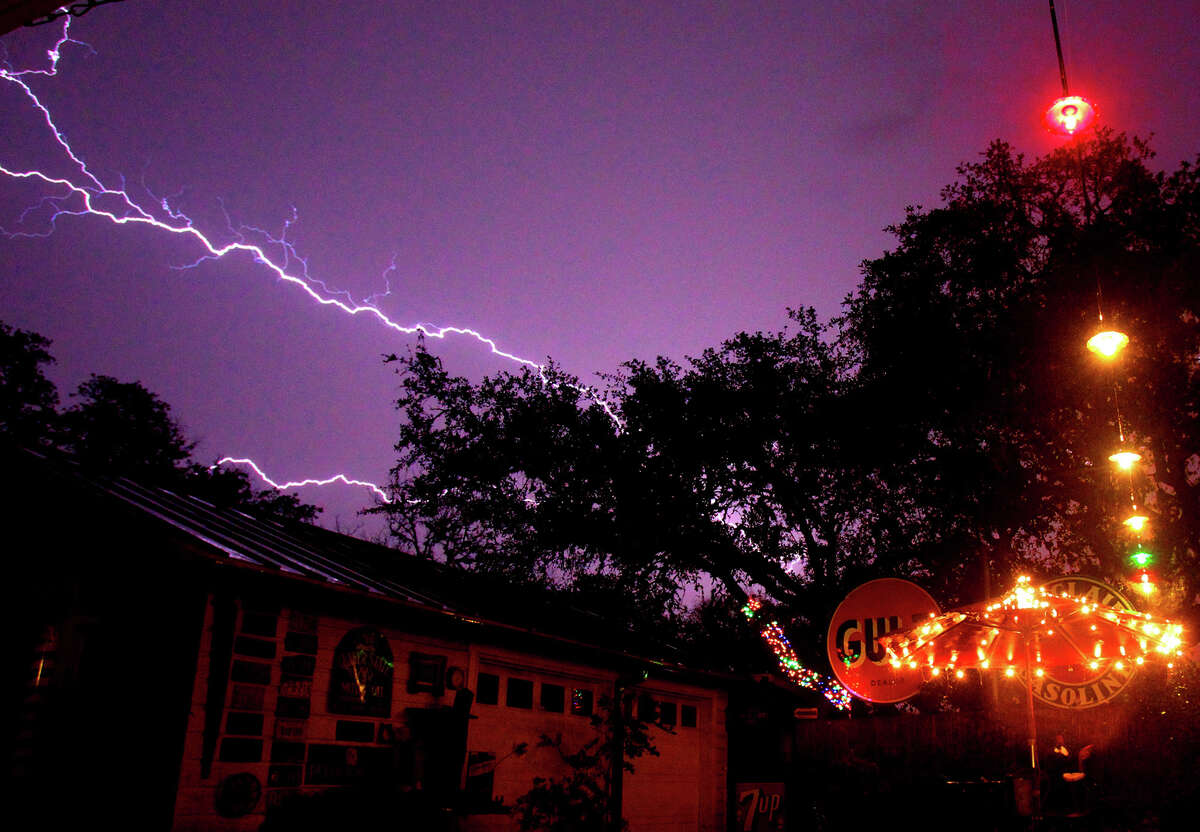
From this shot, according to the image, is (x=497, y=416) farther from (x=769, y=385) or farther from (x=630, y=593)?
(x=769, y=385)

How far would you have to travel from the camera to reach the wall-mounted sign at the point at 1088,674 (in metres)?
8.67

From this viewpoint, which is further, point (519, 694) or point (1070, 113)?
point (519, 694)

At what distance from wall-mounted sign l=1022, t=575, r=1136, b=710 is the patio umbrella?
0.12m

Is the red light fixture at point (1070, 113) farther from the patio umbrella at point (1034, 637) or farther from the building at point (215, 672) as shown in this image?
the building at point (215, 672)

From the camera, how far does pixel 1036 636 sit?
859cm

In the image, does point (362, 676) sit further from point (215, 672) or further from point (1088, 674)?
point (1088, 674)

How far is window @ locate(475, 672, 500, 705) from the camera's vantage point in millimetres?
9227

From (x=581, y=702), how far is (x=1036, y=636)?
209 inches

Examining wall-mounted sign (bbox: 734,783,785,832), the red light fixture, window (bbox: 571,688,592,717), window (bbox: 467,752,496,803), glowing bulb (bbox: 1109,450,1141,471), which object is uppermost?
the red light fixture

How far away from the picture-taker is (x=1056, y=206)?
1534 cm

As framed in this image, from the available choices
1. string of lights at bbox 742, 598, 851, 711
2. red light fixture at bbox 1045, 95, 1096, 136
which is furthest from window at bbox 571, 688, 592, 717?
string of lights at bbox 742, 598, 851, 711

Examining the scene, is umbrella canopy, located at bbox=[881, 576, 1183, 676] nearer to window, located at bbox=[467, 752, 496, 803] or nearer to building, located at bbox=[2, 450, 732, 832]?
building, located at bbox=[2, 450, 732, 832]

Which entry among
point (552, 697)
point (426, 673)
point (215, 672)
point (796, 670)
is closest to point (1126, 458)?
point (552, 697)

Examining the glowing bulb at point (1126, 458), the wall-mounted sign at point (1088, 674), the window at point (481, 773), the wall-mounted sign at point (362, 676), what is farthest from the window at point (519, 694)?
the glowing bulb at point (1126, 458)
